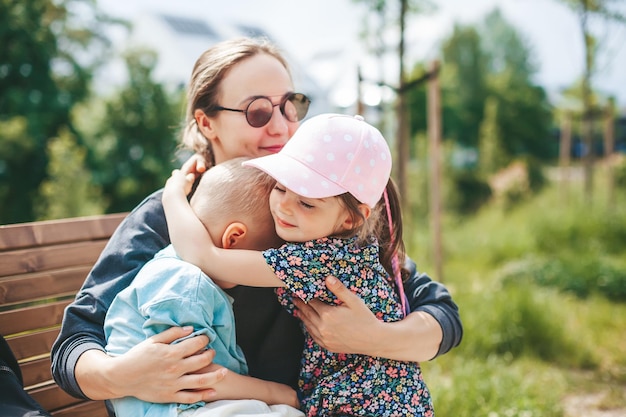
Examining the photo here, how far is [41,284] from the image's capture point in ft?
7.00

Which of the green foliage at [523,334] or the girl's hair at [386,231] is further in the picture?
the green foliage at [523,334]

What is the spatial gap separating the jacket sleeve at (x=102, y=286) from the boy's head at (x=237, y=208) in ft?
0.72

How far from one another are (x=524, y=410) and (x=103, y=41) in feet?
39.6

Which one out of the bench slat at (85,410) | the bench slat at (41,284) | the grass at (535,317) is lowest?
the grass at (535,317)

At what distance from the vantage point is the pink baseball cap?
5.19ft

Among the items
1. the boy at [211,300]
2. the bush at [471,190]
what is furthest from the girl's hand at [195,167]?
Answer: the bush at [471,190]

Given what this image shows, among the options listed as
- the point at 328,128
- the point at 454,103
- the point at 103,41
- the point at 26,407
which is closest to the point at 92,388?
the point at 26,407

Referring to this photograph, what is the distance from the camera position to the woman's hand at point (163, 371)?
4.92 ft

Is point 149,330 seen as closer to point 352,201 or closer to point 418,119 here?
point 352,201

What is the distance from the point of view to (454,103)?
1148 inches

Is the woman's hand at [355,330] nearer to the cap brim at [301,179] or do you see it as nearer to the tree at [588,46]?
the cap brim at [301,179]

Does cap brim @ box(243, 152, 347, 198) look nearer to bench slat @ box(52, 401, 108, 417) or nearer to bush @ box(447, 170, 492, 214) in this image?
bench slat @ box(52, 401, 108, 417)

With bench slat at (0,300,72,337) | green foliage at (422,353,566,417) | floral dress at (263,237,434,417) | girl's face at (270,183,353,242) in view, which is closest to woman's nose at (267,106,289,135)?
girl's face at (270,183,353,242)

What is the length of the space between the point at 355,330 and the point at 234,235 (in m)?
0.44
